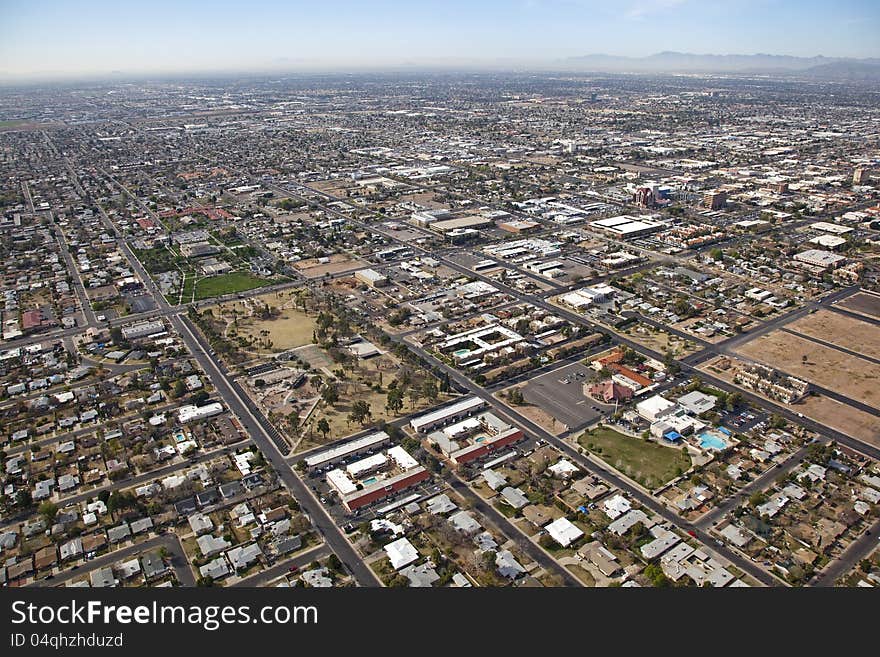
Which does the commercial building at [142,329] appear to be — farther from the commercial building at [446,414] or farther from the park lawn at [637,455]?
the park lawn at [637,455]

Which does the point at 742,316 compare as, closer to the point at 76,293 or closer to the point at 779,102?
the point at 76,293

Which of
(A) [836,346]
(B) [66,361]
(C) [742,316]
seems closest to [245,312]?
(B) [66,361]

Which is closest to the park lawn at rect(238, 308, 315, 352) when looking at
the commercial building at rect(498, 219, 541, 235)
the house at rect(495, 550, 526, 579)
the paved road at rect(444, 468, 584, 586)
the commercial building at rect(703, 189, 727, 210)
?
the paved road at rect(444, 468, 584, 586)

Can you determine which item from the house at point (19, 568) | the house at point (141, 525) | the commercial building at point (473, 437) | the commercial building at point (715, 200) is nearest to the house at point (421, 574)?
the commercial building at point (473, 437)

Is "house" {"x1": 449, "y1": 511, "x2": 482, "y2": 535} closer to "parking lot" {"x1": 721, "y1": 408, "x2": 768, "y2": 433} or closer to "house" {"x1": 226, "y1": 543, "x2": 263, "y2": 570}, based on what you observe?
"house" {"x1": 226, "y1": 543, "x2": 263, "y2": 570}

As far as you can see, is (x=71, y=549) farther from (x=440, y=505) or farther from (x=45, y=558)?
(x=440, y=505)
